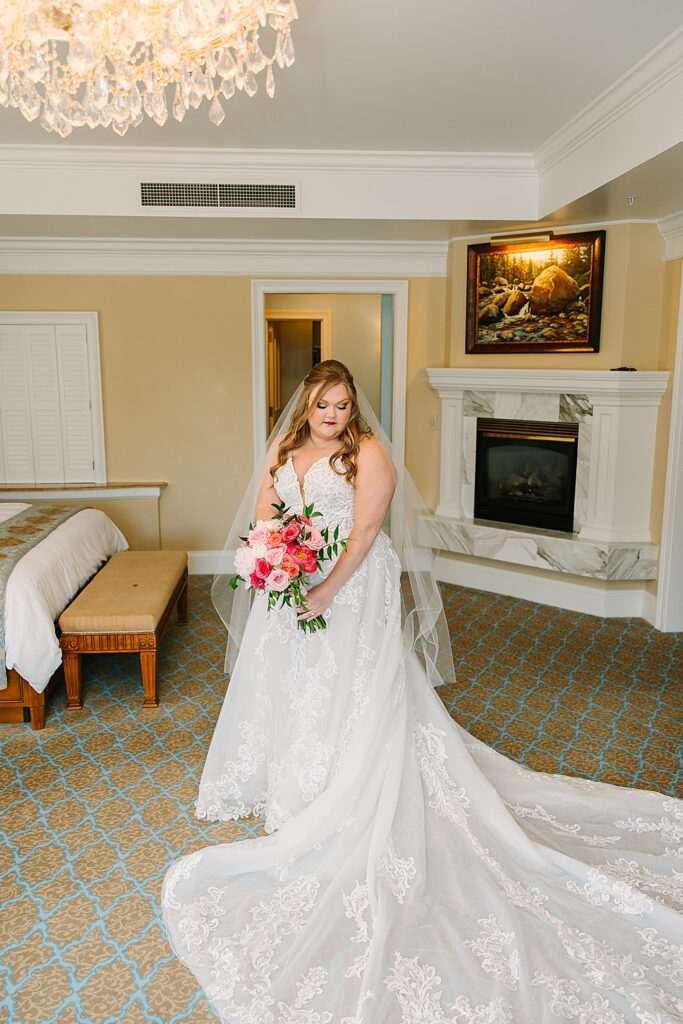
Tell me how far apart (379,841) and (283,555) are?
99 cm

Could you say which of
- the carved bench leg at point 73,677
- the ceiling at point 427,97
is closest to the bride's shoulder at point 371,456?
the ceiling at point 427,97

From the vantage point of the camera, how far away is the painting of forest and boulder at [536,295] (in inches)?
212

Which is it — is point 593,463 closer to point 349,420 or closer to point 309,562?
point 349,420

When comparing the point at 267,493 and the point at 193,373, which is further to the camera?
the point at 193,373

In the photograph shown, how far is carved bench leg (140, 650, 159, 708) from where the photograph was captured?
13.2ft

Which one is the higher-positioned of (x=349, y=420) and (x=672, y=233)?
(x=672, y=233)

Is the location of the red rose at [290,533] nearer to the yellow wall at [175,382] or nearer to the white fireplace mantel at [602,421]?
the white fireplace mantel at [602,421]

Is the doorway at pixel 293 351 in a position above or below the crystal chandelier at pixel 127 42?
below

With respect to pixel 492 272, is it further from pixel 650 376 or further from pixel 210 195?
pixel 210 195

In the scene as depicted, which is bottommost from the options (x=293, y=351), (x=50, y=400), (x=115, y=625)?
(x=115, y=625)

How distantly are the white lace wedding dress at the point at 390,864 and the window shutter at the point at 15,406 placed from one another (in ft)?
13.1

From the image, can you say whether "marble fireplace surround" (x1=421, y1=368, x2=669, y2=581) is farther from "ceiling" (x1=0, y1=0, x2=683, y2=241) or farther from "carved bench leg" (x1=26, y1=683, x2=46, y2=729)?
"carved bench leg" (x1=26, y1=683, x2=46, y2=729)

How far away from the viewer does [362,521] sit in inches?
111

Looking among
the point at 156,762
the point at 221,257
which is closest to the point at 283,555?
the point at 156,762
